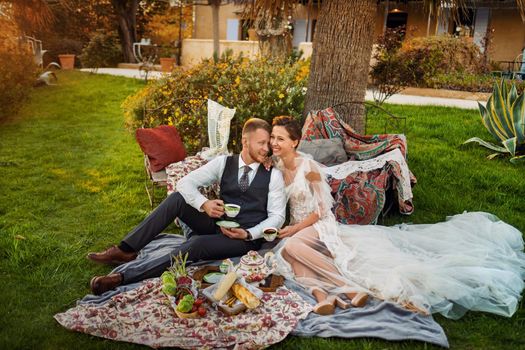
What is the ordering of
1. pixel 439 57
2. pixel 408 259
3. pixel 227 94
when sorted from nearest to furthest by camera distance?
pixel 408 259 < pixel 227 94 < pixel 439 57

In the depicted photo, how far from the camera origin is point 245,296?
344cm

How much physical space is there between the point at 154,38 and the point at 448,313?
2347cm

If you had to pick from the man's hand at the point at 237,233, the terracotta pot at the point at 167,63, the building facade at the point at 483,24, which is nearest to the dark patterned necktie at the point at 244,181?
the man's hand at the point at 237,233

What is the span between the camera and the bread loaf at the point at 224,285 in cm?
343

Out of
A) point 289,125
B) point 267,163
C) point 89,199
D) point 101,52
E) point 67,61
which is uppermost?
point 101,52

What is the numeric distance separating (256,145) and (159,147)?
68.9 inches

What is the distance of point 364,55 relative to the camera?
609 centimetres

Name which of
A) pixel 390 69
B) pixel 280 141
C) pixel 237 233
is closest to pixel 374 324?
pixel 237 233

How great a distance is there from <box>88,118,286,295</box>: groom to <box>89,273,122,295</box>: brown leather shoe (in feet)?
1.28

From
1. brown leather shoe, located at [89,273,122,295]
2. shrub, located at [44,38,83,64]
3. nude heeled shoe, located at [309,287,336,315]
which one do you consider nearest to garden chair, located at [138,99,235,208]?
brown leather shoe, located at [89,273,122,295]

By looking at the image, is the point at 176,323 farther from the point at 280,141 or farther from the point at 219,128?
the point at 219,128

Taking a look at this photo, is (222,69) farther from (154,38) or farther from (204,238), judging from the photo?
(154,38)

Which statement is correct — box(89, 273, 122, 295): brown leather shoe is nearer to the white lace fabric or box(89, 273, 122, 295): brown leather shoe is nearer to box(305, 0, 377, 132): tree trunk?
the white lace fabric

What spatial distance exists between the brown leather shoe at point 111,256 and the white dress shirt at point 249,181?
682 mm
